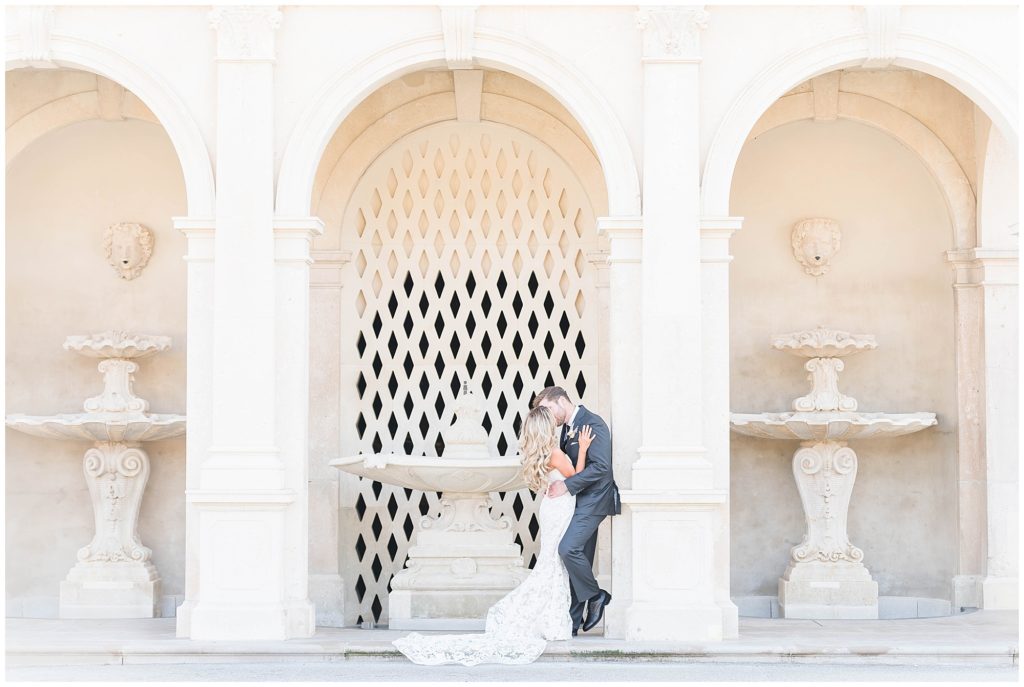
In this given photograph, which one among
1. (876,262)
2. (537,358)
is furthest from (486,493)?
(876,262)

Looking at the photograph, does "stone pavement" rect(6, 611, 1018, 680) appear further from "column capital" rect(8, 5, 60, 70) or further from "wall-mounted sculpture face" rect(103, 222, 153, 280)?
"column capital" rect(8, 5, 60, 70)

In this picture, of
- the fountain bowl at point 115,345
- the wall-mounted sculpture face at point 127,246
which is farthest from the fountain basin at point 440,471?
the wall-mounted sculpture face at point 127,246

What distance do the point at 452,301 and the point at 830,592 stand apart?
12.2ft

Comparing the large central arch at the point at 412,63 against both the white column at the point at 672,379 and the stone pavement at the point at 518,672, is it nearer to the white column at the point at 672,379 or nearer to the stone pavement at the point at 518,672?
the white column at the point at 672,379

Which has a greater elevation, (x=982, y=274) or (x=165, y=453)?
(x=982, y=274)

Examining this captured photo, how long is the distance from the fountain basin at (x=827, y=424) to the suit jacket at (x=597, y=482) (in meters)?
1.79

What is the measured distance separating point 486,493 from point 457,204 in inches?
96.5

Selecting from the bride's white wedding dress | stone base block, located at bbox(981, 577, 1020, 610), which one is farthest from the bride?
stone base block, located at bbox(981, 577, 1020, 610)

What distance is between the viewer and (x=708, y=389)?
860cm

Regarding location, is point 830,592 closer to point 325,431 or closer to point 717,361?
point 717,361

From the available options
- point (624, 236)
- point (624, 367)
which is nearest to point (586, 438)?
point (624, 367)

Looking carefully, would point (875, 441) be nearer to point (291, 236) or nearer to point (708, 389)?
point (708, 389)

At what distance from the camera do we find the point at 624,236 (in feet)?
28.4

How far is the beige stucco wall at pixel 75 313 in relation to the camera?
35.0ft
